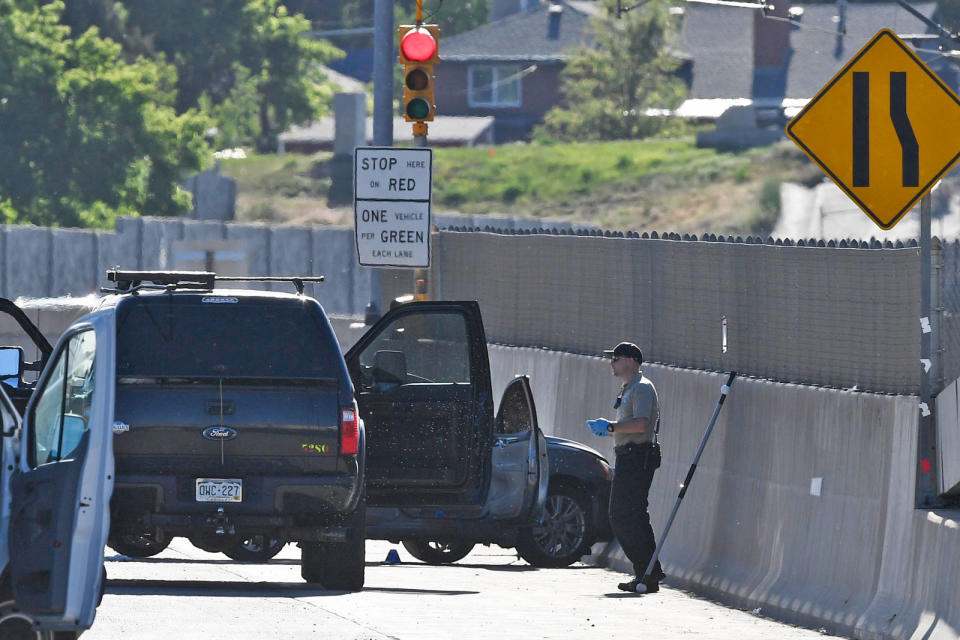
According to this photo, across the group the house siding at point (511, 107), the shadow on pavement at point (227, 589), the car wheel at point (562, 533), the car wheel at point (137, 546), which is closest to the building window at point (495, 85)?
the house siding at point (511, 107)

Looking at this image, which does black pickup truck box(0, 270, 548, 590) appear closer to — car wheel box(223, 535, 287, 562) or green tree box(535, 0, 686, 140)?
car wheel box(223, 535, 287, 562)

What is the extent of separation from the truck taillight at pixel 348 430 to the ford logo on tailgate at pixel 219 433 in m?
0.64

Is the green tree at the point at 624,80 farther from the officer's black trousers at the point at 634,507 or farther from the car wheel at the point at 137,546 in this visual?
the officer's black trousers at the point at 634,507

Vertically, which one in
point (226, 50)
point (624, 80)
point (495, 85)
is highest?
point (226, 50)

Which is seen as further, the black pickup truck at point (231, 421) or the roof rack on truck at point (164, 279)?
the roof rack on truck at point (164, 279)

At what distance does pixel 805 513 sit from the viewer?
1259 centimetres

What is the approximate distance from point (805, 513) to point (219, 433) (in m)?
3.58

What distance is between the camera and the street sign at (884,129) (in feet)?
39.0

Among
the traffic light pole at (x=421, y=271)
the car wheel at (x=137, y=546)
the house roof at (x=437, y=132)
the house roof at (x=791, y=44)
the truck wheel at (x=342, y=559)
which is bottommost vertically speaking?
the car wheel at (x=137, y=546)

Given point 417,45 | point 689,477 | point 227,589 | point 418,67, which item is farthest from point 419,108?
point 227,589

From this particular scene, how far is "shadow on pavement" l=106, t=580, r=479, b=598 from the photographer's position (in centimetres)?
1270

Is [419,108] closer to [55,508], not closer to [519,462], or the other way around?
[519,462]

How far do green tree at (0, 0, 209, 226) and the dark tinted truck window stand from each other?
47218 millimetres

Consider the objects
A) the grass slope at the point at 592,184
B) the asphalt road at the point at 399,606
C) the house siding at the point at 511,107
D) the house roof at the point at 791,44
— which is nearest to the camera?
the asphalt road at the point at 399,606
